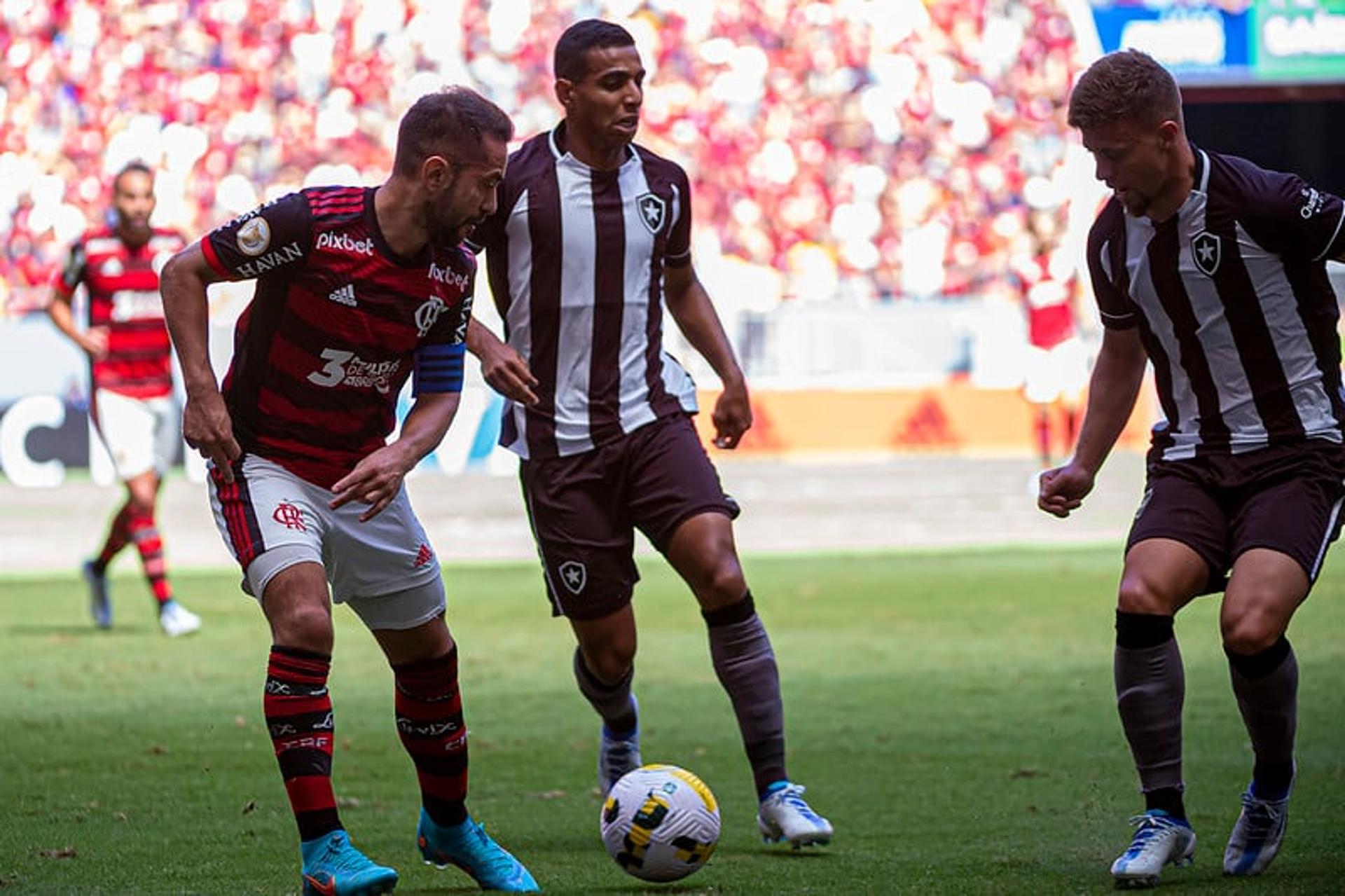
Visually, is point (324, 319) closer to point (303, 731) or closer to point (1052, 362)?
point (303, 731)

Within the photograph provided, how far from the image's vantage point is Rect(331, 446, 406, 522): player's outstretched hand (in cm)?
453

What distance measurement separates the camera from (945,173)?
2612cm

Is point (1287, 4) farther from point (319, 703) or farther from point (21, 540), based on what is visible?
point (319, 703)

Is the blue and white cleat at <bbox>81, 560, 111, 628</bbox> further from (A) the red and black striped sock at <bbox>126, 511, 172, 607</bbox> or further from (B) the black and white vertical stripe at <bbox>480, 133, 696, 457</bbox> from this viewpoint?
(B) the black and white vertical stripe at <bbox>480, 133, 696, 457</bbox>

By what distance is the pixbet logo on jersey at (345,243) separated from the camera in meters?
4.63

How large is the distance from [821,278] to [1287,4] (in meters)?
9.71

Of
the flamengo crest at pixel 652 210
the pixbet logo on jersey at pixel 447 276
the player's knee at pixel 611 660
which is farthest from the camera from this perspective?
the player's knee at pixel 611 660

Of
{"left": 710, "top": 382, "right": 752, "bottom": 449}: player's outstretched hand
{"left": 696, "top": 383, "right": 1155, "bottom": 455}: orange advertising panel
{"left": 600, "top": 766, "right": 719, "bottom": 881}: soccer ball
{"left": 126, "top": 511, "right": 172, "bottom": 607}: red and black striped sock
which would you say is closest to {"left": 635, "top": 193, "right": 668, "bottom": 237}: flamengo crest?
{"left": 710, "top": 382, "right": 752, "bottom": 449}: player's outstretched hand

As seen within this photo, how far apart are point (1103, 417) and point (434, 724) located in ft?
6.03

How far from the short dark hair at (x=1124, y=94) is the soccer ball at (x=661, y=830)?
71.0 inches

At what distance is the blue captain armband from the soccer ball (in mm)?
1046

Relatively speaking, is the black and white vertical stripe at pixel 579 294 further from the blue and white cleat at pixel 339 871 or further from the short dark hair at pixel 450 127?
the blue and white cleat at pixel 339 871

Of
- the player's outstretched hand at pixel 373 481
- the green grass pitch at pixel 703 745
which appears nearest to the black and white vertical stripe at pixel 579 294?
the green grass pitch at pixel 703 745

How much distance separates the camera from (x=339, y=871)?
425 centimetres
